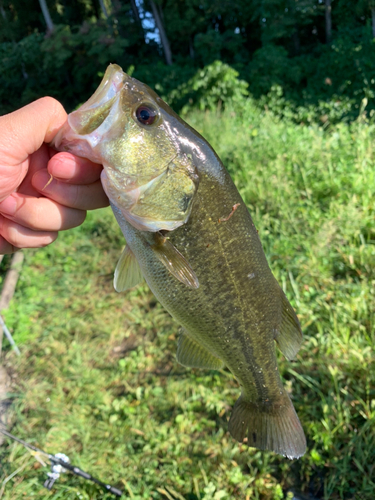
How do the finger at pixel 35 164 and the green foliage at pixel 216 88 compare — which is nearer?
the finger at pixel 35 164

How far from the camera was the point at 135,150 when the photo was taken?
130cm

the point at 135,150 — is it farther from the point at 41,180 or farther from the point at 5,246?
the point at 5,246

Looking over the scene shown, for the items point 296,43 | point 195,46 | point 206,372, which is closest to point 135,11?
point 195,46

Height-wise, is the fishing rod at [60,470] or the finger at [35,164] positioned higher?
the finger at [35,164]

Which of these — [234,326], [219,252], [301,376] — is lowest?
[301,376]

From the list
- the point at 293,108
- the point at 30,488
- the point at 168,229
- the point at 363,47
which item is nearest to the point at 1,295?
the point at 30,488

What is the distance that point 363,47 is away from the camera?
37.7 feet

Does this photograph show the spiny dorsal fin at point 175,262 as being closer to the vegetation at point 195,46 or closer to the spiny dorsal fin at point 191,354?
the spiny dorsal fin at point 191,354

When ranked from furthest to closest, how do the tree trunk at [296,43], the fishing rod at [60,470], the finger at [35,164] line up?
the tree trunk at [296,43]
the fishing rod at [60,470]
the finger at [35,164]

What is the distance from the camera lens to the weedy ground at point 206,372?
2533 mm

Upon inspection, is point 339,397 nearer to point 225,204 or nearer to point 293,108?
point 225,204

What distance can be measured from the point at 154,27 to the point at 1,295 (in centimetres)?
1742

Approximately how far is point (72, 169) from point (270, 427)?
4.80ft

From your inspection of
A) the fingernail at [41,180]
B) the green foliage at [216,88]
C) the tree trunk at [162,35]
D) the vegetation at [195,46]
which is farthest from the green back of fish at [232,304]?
the tree trunk at [162,35]
